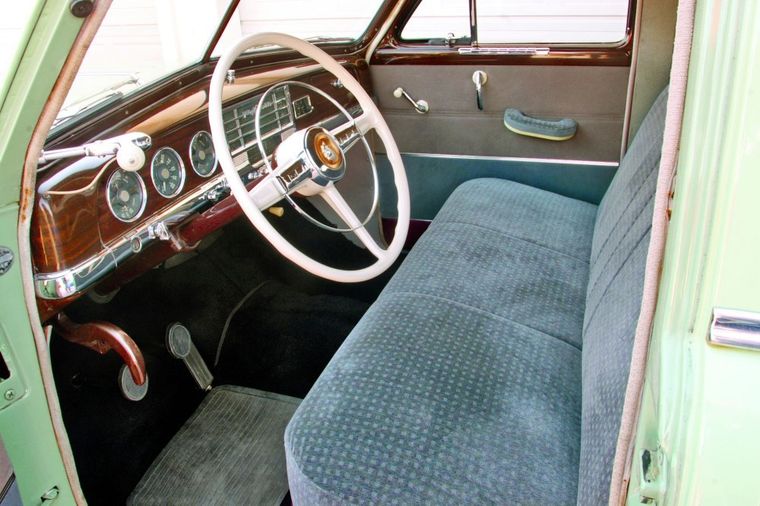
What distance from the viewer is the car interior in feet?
3.81

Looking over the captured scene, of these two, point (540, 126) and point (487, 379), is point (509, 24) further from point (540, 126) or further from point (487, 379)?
point (487, 379)

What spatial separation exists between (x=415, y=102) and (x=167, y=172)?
1.25 metres

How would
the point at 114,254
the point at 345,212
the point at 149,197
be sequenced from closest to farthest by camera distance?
the point at 114,254, the point at 149,197, the point at 345,212

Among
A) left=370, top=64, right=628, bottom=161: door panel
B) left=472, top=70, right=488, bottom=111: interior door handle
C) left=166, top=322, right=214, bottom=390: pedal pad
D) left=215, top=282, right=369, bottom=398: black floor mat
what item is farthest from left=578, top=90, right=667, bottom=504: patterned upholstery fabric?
left=166, top=322, right=214, bottom=390: pedal pad

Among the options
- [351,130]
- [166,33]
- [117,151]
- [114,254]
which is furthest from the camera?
[166,33]

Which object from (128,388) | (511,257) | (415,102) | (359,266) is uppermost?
(415,102)

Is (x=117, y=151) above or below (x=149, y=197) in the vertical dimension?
above

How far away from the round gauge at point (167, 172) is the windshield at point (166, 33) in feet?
0.54

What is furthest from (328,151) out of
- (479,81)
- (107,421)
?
(479,81)

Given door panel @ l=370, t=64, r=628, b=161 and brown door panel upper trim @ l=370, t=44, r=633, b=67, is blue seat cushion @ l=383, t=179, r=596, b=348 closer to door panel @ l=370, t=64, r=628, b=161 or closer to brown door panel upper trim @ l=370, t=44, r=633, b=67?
door panel @ l=370, t=64, r=628, b=161

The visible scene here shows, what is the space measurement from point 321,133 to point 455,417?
0.73m

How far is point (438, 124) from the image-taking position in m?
2.49

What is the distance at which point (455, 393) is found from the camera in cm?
126

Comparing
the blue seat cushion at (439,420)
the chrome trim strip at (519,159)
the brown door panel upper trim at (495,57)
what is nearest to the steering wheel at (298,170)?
the blue seat cushion at (439,420)
